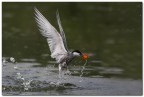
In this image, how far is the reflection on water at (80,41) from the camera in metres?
14.3

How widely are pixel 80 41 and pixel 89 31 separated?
94.0 inches

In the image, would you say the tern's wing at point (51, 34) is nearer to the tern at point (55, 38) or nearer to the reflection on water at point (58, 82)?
the tern at point (55, 38)

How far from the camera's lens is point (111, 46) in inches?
749

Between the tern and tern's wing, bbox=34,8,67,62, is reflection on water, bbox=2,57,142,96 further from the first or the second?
tern's wing, bbox=34,8,67,62

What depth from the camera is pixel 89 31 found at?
22047mm

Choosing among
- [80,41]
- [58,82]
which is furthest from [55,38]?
[80,41]

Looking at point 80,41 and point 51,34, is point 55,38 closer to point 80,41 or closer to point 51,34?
point 51,34

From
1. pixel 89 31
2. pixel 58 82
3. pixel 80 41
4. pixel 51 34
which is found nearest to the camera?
pixel 51 34

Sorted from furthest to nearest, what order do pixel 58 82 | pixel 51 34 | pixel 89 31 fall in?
pixel 89 31, pixel 58 82, pixel 51 34

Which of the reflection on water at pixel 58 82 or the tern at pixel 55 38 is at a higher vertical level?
the tern at pixel 55 38

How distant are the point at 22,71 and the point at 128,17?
39.3 feet

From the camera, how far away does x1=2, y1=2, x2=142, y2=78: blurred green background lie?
1686cm

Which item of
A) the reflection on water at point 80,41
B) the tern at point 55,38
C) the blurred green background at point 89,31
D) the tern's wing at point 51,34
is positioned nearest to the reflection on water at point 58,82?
the reflection on water at point 80,41

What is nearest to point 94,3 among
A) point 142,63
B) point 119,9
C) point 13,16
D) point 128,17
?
point 119,9
